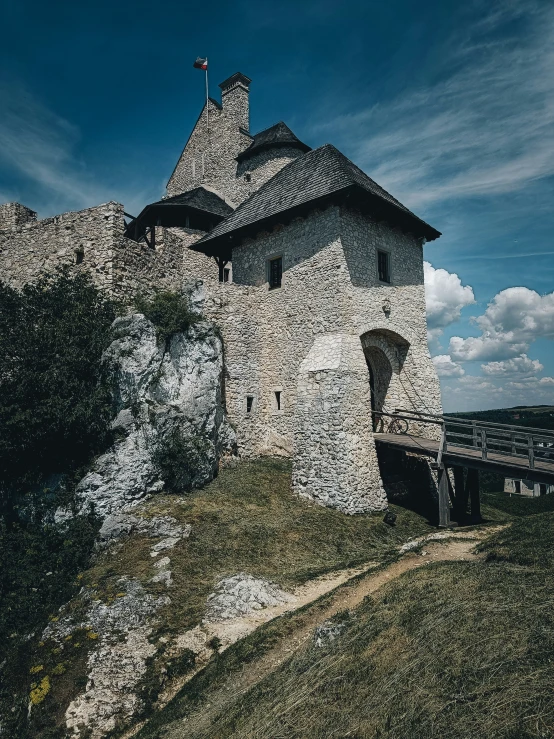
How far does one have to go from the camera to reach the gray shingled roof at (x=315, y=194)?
1468cm

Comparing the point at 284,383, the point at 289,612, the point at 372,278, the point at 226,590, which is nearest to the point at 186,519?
the point at 226,590

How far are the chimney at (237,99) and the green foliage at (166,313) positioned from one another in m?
17.1

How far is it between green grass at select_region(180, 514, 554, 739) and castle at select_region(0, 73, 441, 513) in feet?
23.9

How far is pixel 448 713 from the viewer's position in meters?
3.68

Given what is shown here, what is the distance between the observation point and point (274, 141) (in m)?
23.3

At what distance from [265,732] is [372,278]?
13.7 m

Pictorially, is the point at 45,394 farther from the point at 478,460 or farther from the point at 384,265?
the point at 384,265

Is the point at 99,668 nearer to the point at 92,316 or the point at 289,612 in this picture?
the point at 289,612

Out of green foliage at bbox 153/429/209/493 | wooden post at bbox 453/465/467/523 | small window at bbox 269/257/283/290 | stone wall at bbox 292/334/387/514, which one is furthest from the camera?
small window at bbox 269/257/283/290

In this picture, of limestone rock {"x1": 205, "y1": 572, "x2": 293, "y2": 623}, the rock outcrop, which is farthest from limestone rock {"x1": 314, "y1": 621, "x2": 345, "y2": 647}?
the rock outcrop

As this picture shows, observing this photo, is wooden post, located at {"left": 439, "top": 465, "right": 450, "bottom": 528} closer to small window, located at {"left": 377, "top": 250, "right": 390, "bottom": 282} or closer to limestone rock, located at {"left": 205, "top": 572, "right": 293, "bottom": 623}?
limestone rock, located at {"left": 205, "top": 572, "right": 293, "bottom": 623}

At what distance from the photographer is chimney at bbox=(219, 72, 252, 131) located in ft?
86.0

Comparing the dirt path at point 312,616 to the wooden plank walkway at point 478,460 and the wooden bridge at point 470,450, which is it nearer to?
the wooden plank walkway at point 478,460

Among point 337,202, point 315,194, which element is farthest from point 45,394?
point 337,202
